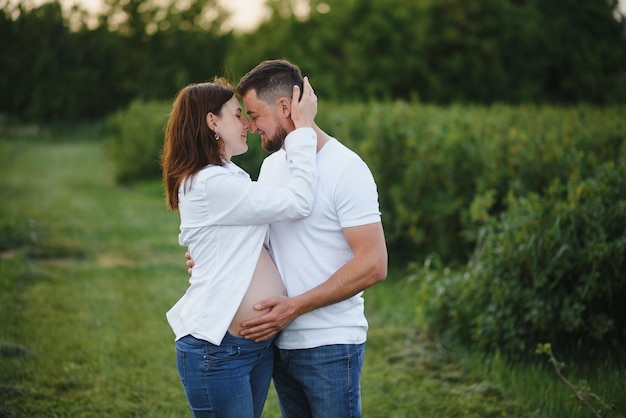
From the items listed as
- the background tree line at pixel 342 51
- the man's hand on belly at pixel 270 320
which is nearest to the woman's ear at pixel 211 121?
the man's hand on belly at pixel 270 320

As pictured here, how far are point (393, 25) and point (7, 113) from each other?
28484 mm

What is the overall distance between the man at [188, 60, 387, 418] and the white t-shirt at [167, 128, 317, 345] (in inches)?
4.3

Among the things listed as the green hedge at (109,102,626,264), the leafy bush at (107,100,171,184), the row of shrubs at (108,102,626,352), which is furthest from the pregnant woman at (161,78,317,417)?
the leafy bush at (107,100,171,184)

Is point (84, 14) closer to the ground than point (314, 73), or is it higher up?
higher up

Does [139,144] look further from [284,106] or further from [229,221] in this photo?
[229,221]

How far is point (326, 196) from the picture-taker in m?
2.88

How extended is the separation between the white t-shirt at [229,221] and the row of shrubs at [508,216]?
70cm

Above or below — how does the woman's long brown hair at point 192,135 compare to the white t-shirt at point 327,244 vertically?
above

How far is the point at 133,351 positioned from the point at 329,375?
3.95m

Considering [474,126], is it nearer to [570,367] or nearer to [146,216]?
[570,367]

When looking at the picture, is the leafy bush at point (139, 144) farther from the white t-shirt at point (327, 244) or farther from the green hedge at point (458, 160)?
the white t-shirt at point (327, 244)

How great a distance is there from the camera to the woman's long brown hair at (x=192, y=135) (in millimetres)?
2936

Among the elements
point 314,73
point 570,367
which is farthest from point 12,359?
point 314,73

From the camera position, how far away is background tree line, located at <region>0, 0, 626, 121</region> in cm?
1313
